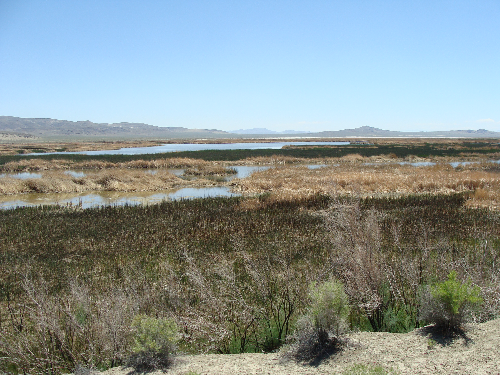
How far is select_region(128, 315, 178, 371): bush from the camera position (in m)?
4.50

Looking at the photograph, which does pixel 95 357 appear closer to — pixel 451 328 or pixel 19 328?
pixel 19 328

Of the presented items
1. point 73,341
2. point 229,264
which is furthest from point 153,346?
point 229,264

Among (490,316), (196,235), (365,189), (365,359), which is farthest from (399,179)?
(365,359)

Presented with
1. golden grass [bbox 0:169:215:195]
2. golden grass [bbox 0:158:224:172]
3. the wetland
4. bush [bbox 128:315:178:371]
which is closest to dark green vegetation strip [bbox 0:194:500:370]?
the wetland

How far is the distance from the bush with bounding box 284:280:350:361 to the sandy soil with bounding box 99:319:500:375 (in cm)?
19

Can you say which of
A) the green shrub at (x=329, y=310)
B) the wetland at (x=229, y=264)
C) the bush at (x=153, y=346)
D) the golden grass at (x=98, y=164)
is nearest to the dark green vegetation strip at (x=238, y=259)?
the wetland at (x=229, y=264)

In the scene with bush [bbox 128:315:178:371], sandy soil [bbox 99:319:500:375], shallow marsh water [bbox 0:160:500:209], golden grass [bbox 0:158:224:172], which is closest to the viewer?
sandy soil [bbox 99:319:500:375]

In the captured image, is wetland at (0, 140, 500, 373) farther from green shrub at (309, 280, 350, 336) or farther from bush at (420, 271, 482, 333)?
green shrub at (309, 280, 350, 336)

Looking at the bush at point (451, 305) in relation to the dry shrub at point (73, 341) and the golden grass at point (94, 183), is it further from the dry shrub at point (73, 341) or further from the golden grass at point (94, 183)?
the golden grass at point (94, 183)

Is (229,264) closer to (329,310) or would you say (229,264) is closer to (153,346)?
(329,310)

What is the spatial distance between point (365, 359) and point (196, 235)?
27.4 feet

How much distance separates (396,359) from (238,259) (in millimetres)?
5803

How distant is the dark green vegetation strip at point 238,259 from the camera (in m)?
6.34

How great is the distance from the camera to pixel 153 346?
442 centimetres
